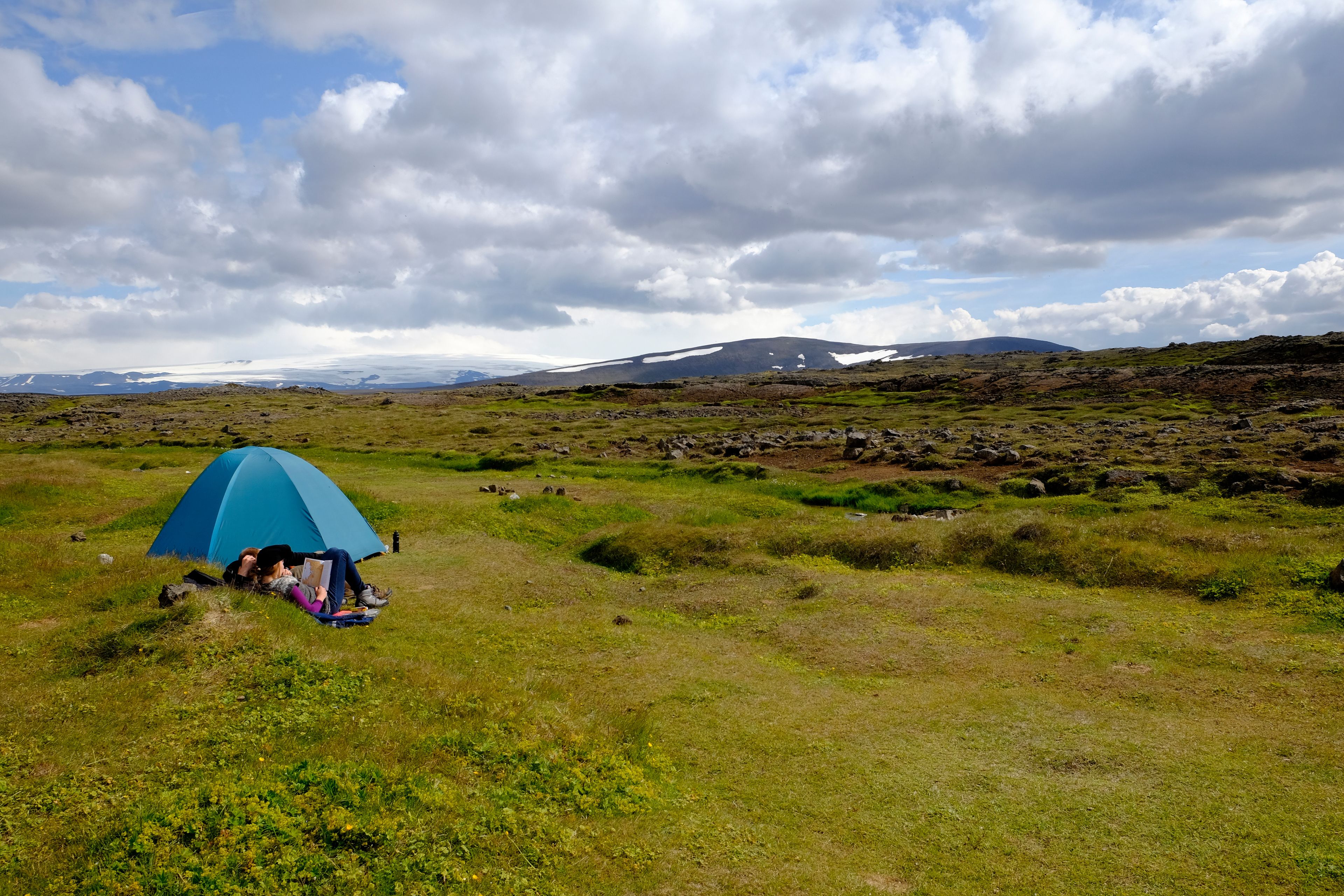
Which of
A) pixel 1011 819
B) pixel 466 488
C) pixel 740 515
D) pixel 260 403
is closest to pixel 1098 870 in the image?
pixel 1011 819

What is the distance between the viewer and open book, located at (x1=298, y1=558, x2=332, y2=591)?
54.9 ft

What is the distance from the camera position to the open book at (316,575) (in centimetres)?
1673

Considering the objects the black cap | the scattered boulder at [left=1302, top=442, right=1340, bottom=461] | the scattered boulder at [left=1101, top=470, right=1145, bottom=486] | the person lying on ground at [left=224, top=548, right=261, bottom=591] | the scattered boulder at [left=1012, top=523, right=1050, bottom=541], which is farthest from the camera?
the scattered boulder at [left=1302, top=442, right=1340, bottom=461]

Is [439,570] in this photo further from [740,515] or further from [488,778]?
[488,778]

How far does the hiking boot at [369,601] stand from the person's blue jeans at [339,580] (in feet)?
0.36

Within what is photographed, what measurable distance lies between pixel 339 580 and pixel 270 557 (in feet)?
5.15

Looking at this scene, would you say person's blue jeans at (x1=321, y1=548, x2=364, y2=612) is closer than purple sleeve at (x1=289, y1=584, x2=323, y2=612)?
No

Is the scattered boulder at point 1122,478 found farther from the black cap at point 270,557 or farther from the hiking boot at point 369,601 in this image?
the black cap at point 270,557

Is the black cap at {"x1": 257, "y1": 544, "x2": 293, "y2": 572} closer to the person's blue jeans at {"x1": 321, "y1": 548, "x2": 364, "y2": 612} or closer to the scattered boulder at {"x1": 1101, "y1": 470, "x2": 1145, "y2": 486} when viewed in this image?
the person's blue jeans at {"x1": 321, "y1": 548, "x2": 364, "y2": 612}

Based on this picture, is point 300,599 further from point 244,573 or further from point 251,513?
point 251,513

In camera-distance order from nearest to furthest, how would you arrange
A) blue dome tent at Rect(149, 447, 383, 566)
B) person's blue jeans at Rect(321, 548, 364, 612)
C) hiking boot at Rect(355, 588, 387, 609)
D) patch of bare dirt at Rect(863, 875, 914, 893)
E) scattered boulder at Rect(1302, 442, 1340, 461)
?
patch of bare dirt at Rect(863, 875, 914, 893), person's blue jeans at Rect(321, 548, 364, 612), hiking boot at Rect(355, 588, 387, 609), blue dome tent at Rect(149, 447, 383, 566), scattered boulder at Rect(1302, 442, 1340, 461)

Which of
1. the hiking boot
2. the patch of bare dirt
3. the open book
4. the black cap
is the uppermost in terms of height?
the black cap

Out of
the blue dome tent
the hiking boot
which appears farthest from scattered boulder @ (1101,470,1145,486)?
the blue dome tent

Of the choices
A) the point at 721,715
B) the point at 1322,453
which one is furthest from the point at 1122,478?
the point at 721,715
